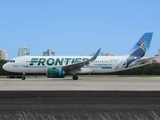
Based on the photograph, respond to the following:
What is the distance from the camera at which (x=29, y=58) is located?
131 feet

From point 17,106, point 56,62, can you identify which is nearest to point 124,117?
point 17,106

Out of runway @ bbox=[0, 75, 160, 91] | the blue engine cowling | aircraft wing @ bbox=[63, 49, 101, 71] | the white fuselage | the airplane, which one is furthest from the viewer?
the white fuselage

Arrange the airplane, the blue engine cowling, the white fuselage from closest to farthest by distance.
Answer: the blue engine cowling → the airplane → the white fuselage

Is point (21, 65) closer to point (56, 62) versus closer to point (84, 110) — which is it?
point (56, 62)

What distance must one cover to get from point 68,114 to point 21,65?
3094cm

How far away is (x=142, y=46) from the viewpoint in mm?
43531

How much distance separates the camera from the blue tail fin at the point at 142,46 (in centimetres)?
4291

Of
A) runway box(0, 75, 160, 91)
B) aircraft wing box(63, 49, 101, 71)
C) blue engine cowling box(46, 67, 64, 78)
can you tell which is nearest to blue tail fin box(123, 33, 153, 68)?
aircraft wing box(63, 49, 101, 71)

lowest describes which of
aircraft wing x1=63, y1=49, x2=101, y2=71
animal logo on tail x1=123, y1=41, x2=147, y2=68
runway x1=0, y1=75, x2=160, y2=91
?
runway x1=0, y1=75, x2=160, y2=91

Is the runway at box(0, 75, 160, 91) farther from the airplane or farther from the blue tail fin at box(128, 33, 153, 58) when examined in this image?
the blue tail fin at box(128, 33, 153, 58)

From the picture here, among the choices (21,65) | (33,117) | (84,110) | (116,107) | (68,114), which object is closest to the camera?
(33,117)

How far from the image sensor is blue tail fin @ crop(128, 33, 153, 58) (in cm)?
4291

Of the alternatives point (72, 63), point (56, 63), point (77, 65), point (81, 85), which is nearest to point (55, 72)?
point (56, 63)

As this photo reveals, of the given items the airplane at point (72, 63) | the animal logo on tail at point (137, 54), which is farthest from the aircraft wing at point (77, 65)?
the animal logo on tail at point (137, 54)
